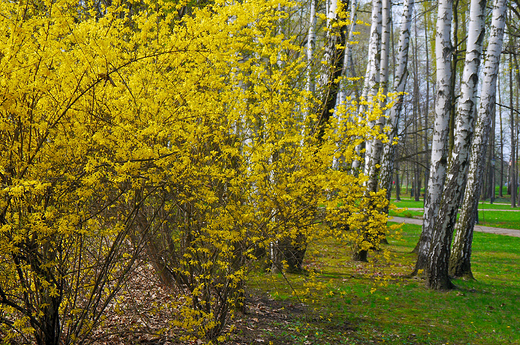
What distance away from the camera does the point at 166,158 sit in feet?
9.60

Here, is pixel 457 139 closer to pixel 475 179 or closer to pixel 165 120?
pixel 475 179

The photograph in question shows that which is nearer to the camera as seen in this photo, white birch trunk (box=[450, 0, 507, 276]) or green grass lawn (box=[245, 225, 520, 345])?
green grass lawn (box=[245, 225, 520, 345])

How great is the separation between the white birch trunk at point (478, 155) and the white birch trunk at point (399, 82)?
155 cm

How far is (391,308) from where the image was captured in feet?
19.7

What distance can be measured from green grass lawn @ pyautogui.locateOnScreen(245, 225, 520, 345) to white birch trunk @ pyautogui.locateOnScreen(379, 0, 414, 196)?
7.79ft

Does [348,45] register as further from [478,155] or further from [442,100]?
[478,155]

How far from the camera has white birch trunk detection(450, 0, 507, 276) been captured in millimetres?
7043

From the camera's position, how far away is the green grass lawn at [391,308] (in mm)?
4809

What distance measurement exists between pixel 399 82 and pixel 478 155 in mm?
2600

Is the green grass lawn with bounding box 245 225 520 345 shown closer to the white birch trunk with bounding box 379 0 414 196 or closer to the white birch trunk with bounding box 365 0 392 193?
the white birch trunk with bounding box 365 0 392 193

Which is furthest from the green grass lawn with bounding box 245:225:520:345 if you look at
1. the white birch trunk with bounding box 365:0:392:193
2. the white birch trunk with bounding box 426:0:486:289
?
the white birch trunk with bounding box 365:0:392:193

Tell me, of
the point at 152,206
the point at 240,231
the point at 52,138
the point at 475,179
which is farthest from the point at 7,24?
the point at 475,179

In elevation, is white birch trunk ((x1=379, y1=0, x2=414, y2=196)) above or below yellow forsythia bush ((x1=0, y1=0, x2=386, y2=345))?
above

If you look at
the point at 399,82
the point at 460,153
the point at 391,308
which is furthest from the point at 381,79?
the point at 391,308
